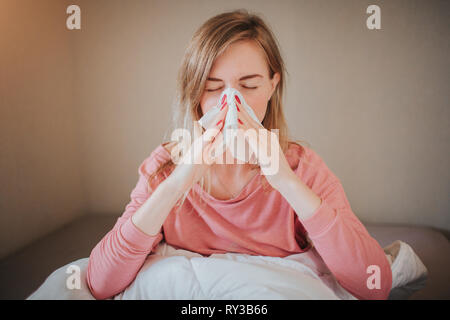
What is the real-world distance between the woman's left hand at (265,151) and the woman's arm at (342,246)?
22 mm

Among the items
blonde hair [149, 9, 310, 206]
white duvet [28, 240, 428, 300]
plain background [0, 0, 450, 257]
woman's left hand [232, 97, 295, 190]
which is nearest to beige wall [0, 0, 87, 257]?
plain background [0, 0, 450, 257]

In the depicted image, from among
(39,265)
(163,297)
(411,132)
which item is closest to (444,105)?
(411,132)

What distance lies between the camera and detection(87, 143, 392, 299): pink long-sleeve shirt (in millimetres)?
581

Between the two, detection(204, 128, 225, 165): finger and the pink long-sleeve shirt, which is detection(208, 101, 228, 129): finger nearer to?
detection(204, 128, 225, 165): finger

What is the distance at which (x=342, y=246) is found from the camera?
58 centimetres

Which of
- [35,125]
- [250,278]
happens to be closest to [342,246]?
[250,278]

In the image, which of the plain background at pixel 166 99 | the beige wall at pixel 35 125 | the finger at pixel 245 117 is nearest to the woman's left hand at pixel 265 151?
the finger at pixel 245 117

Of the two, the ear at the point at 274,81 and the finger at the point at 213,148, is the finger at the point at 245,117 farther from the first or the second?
the ear at the point at 274,81

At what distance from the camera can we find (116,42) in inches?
31.3

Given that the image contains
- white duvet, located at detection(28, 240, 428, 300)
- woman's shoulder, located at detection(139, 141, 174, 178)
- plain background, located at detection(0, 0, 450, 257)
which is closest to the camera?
white duvet, located at detection(28, 240, 428, 300)

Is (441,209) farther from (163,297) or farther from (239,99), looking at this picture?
(163,297)

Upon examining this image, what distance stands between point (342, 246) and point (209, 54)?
58 cm

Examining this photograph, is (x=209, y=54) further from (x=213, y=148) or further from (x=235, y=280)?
(x=235, y=280)
